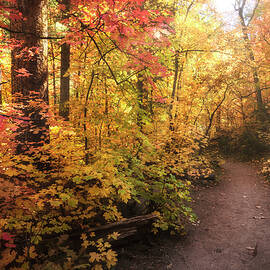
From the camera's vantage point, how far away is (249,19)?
1777cm

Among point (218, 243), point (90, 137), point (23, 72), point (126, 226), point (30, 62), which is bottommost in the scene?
point (218, 243)

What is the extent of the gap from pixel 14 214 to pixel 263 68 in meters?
17.7

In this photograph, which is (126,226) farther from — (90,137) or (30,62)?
(30,62)

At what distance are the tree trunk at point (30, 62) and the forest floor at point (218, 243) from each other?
3749mm

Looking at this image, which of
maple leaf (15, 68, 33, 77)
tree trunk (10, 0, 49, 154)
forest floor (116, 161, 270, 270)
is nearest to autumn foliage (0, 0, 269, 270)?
tree trunk (10, 0, 49, 154)

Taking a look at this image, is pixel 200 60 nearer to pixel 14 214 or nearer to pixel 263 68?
pixel 263 68

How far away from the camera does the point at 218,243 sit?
5895mm

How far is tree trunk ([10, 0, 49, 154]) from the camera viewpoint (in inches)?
174

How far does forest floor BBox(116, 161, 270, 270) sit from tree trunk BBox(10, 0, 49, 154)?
3749 mm

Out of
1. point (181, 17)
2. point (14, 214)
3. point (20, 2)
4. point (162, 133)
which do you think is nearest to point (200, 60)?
point (181, 17)

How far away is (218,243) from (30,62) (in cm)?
721

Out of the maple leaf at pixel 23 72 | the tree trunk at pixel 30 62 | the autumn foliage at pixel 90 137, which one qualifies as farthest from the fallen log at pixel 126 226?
the maple leaf at pixel 23 72

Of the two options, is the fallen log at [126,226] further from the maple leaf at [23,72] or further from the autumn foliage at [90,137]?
the maple leaf at [23,72]

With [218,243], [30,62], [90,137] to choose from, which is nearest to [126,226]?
[90,137]
